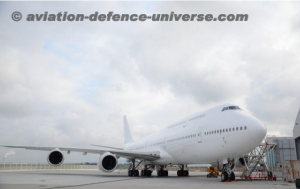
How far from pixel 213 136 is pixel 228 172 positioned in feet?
6.71

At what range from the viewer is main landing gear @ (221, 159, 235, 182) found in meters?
13.8

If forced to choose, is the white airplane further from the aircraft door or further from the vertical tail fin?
the vertical tail fin

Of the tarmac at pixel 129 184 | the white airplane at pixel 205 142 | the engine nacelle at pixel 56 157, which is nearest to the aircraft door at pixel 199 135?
the white airplane at pixel 205 142

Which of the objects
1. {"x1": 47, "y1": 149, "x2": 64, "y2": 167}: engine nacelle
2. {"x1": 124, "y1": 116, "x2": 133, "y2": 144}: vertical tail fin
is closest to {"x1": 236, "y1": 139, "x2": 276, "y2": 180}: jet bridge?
{"x1": 47, "y1": 149, "x2": 64, "y2": 167}: engine nacelle

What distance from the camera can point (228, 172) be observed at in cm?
1393

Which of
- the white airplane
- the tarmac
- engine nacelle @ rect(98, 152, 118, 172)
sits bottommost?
the tarmac

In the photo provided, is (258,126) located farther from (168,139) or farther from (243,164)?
(168,139)

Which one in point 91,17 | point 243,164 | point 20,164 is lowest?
point 20,164

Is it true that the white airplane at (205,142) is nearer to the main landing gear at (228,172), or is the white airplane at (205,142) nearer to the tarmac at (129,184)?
the main landing gear at (228,172)

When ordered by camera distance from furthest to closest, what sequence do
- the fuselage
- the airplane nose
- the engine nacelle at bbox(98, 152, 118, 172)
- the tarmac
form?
the engine nacelle at bbox(98, 152, 118, 172) < the fuselage < the airplane nose < the tarmac

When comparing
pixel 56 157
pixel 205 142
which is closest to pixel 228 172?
pixel 205 142

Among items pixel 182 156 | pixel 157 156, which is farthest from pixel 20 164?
pixel 182 156

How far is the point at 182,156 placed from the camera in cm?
1786

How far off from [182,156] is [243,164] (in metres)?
4.07
